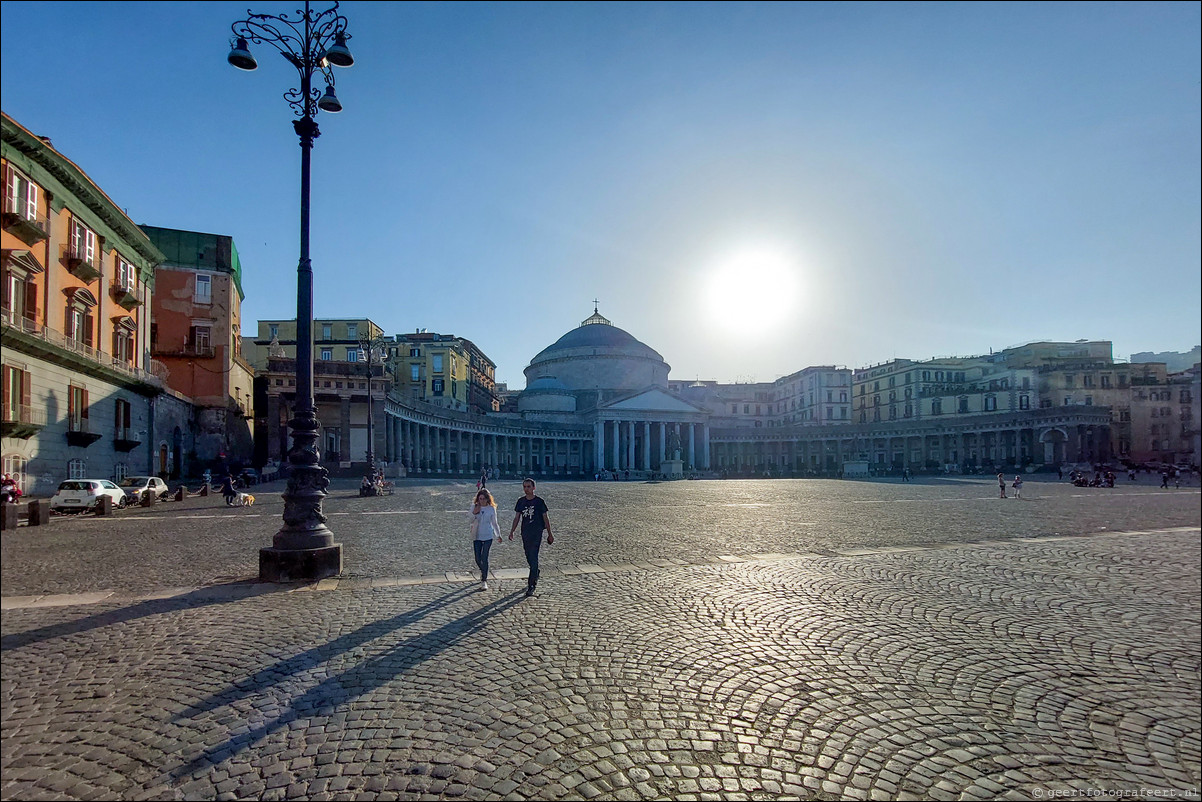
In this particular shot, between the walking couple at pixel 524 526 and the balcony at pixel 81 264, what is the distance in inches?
231

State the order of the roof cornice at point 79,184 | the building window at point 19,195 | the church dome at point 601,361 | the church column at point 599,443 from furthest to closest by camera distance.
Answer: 1. the church dome at point 601,361
2. the church column at point 599,443
3. the building window at point 19,195
4. the roof cornice at point 79,184

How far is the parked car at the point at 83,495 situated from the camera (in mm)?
2200

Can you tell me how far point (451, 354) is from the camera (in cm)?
8656

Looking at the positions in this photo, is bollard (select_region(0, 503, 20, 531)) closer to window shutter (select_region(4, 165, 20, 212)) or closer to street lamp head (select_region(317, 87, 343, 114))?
window shutter (select_region(4, 165, 20, 212))

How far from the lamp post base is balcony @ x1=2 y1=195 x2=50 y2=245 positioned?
7.56 metres

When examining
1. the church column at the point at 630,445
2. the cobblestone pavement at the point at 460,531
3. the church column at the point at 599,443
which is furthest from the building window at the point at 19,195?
the church column at the point at 630,445

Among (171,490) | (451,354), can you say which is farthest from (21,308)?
(451,354)

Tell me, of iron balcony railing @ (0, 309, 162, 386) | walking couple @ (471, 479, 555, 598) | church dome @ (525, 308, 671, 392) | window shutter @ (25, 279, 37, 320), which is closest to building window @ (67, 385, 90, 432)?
iron balcony railing @ (0, 309, 162, 386)

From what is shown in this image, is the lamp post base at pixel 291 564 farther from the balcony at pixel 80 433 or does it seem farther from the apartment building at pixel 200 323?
the balcony at pixel 80 433

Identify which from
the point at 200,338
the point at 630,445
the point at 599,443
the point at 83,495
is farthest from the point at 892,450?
the point at 83,495

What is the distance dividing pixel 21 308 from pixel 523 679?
4.74 meters

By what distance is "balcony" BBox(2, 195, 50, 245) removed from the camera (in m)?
2.21

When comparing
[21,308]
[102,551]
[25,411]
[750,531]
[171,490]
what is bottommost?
[750,531]

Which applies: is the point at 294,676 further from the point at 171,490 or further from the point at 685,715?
the point at 685,715
